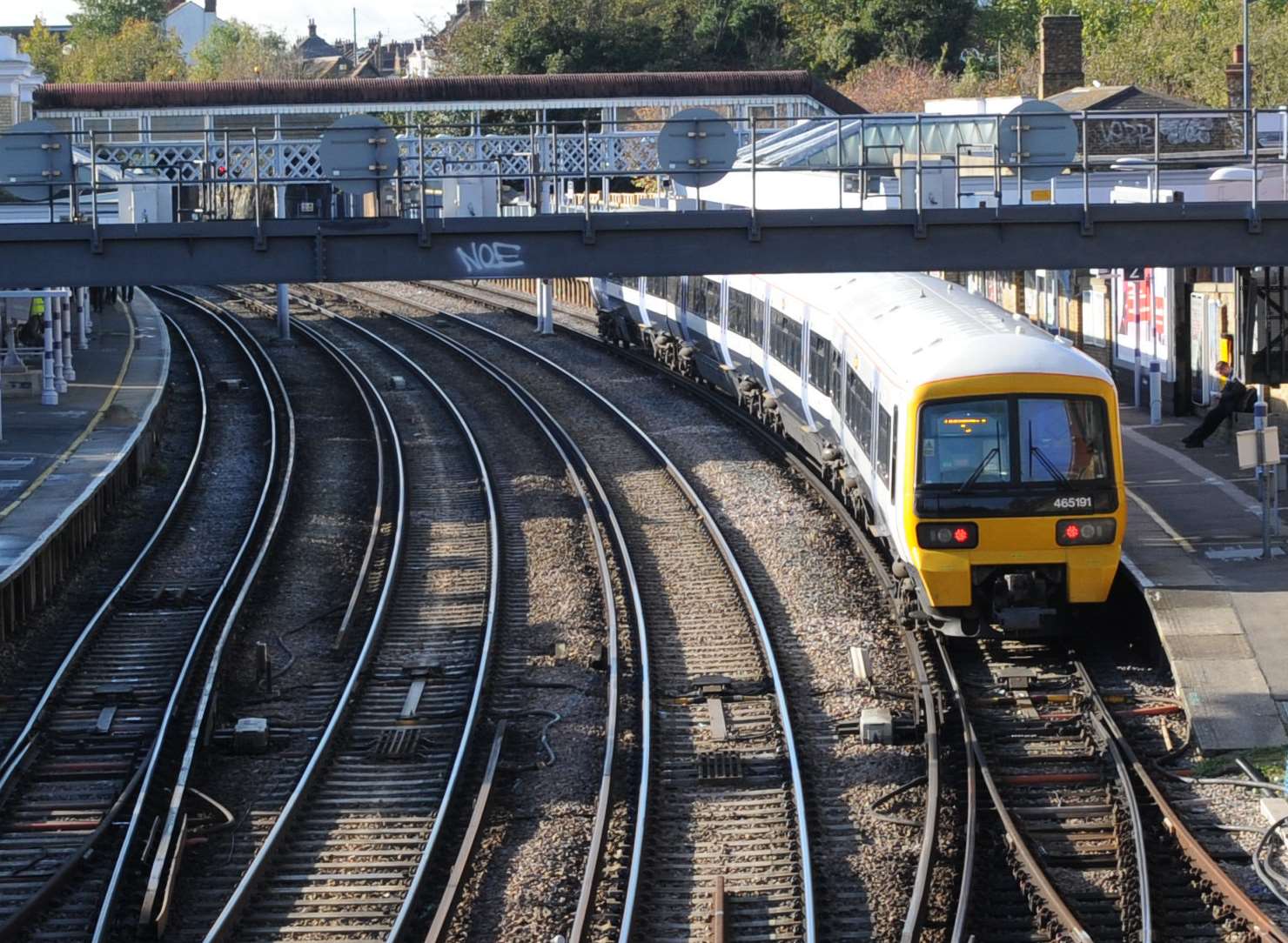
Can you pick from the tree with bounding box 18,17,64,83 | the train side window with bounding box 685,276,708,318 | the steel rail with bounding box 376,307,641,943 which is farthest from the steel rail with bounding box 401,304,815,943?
the tree with bounding box 18,17,64,83

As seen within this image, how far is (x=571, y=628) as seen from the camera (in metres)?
14.8

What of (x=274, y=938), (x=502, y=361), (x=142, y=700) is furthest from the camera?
(x=502, y=361)

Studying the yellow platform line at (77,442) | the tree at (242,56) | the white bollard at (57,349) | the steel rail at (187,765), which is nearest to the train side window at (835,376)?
the steel rail at (187,765)

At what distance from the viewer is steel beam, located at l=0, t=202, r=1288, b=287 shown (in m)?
14.0

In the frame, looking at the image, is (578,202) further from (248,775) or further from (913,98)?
(248,775)

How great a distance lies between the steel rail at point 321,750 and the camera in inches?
373

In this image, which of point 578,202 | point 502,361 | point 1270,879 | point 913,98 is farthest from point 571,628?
point 913,98

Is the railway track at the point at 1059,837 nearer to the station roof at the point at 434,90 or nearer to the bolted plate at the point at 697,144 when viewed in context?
the bolted plate at the point at 697,144

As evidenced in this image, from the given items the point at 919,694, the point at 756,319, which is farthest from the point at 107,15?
the point at 919,694

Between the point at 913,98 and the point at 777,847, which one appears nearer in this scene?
the point at 777,847

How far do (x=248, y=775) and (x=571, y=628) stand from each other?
369cm

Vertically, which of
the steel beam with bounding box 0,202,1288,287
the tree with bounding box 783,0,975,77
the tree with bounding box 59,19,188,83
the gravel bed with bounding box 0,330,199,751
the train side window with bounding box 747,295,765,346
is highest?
the tree with bounding box 59,19,188,83

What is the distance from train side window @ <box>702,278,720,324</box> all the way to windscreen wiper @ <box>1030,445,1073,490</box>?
1228 centimetres

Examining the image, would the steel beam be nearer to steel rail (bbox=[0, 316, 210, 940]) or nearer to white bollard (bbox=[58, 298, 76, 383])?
steel rail (bbox=[0, 316, 210, 940])
